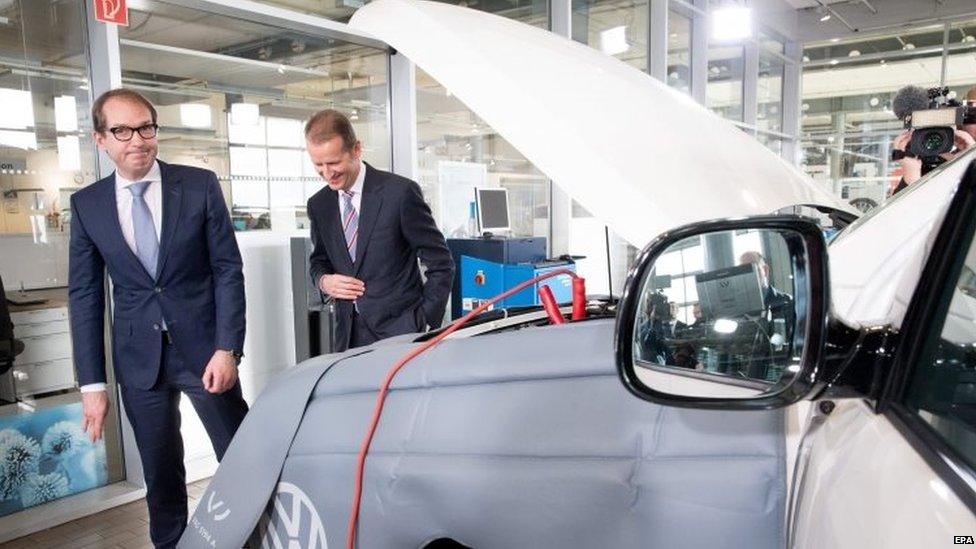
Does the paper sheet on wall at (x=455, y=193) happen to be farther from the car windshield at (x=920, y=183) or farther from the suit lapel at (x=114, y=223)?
the car windshield at (x=920, y=183)

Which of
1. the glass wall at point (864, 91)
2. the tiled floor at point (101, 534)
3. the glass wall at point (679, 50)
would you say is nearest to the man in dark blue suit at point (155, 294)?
the tiled floor at point (101, 534)

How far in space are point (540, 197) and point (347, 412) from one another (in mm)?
4987

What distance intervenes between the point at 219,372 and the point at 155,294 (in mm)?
288

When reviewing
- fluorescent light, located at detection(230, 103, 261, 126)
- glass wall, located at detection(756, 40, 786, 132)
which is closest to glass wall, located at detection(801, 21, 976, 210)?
glass wall, located at detection(756, 40, 786, 132)

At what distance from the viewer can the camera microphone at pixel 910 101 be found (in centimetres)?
231

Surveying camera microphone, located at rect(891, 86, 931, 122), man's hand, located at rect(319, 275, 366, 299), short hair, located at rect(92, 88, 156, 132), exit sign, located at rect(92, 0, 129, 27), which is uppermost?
exit sign, located at rect(92, 0, 129, 27)

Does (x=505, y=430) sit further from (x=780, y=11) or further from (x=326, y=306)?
(x=780, y=11)

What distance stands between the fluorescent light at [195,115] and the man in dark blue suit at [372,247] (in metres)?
1.80

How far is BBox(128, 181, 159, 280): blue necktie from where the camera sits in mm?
1938

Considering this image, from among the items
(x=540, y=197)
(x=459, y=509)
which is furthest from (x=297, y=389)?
(x=540, y=197)

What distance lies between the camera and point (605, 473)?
0.76m

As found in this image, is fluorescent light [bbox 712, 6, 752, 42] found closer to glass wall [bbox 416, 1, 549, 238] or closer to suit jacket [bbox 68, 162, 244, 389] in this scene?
glass wall [bbox 416, 1, 549, 238]

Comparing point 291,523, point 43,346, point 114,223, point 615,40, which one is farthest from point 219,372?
point 615,40

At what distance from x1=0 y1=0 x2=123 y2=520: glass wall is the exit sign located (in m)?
0.12
